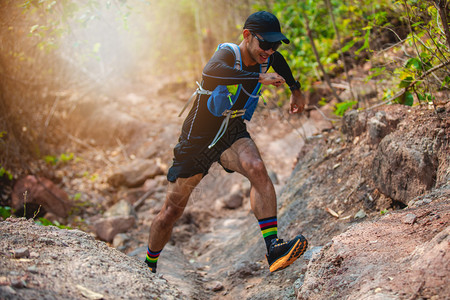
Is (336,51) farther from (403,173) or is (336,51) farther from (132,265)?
(132,265)

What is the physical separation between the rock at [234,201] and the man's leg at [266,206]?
3323mm

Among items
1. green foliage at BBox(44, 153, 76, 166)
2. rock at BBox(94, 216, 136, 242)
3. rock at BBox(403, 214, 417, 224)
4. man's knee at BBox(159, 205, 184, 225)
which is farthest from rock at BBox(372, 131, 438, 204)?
green foliage at BBox(44, 153, 76, 166)

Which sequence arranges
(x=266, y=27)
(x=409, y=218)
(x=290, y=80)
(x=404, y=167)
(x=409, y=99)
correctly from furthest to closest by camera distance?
1. (x=409, y=99)
2. (x=290, y=80)
3. (x=404, y=167)
4. (x=266, y=27)
5. (x=409, y=218)

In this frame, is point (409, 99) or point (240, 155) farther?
point (409, 99)

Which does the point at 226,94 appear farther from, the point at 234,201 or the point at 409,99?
the point at 234,201

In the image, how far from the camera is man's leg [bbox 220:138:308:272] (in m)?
2.79

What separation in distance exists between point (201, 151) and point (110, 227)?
115 inches

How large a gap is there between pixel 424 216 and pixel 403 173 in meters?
0.92

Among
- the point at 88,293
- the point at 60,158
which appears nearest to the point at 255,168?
the point at 88,293

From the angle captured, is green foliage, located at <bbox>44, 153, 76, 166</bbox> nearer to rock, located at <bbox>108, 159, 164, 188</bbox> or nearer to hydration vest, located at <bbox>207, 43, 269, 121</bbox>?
rock, located at <bbox>108, 159, 164, 188</bbox>

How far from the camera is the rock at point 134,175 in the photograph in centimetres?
747

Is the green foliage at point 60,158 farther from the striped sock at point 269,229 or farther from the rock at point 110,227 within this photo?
the striped sock at point 269,229

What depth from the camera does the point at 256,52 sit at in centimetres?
304

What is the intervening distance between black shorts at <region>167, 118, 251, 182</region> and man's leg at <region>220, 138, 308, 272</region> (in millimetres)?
162
